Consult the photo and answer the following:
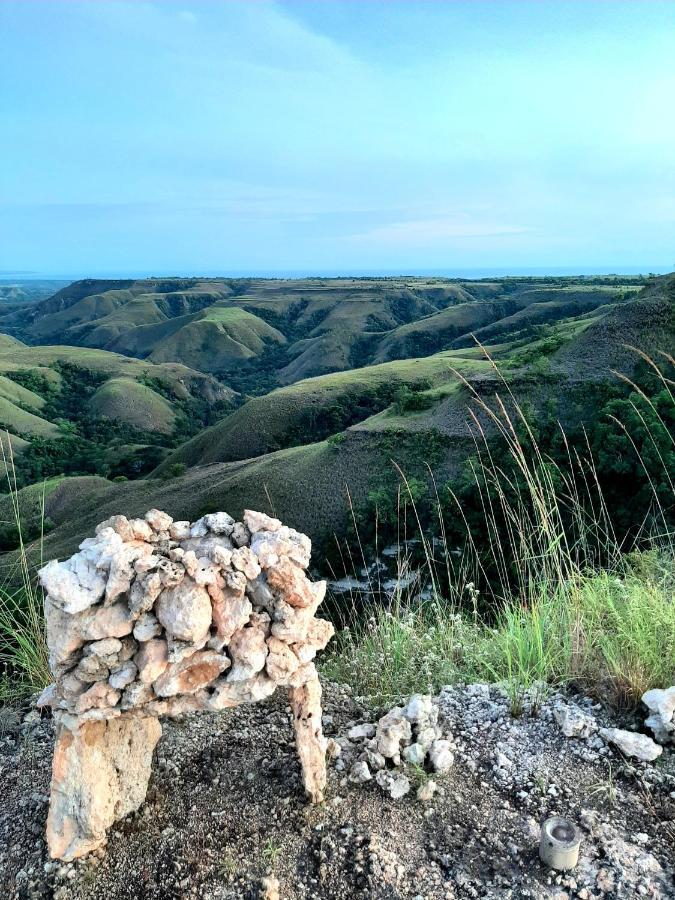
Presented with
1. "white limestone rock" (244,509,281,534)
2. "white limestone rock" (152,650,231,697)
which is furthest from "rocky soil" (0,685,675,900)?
"white limestone rock" (244,509,281,534)

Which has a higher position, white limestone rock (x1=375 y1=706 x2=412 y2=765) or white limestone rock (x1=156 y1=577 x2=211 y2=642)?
white limestone rock (x1=156 y1=577 x2=211 y2=642)

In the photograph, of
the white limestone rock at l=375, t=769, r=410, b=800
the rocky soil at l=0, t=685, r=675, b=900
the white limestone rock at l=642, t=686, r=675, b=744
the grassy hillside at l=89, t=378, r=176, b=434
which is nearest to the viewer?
the rocky soil at l=0, t=685, r=675, b=900

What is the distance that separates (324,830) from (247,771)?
80 cm

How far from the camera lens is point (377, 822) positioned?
12.1ft

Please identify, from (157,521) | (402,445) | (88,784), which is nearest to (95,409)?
(402,445)

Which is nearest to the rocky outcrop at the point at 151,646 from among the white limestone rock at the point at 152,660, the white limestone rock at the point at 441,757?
the white limestone rock at the point at 152,660

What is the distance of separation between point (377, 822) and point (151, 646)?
1.85 m

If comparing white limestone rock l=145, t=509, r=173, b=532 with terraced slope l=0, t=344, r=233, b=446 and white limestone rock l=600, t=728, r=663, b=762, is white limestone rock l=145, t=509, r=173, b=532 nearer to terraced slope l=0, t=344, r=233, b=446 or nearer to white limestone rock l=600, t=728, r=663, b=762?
white limestone rock l=600, t=728, r=663, b=762

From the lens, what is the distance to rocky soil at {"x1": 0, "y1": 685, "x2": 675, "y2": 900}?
10.9 feet

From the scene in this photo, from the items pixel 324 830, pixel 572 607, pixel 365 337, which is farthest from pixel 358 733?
pixel 365 337

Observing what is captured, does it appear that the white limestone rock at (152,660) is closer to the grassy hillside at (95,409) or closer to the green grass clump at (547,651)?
the green grass clump at (547,651)

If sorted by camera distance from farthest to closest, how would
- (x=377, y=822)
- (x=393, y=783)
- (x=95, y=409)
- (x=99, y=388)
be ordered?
(x=99, y=388) → (x=95, y=409) → (x=393, y=783) → (x=377, y=822)

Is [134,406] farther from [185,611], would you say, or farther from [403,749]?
[185,611]

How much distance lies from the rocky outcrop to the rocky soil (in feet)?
0.78
